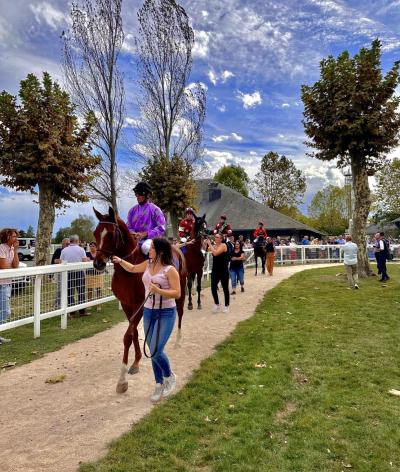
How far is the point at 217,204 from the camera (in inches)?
1737

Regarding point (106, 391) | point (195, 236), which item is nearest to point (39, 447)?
point (106, 391)

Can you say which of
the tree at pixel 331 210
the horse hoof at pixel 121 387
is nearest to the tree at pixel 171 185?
the horse hoof at pixel 121 387

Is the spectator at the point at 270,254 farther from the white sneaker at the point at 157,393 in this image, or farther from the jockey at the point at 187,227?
the white sneaker at the point at 157,393

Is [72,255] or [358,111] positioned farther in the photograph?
[358,111]

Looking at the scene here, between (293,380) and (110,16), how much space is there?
884 inches

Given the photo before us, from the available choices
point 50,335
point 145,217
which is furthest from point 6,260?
point 145,217

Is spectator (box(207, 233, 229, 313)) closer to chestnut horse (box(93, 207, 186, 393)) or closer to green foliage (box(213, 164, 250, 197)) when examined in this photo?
chestnut horse (box(93, 207, 186, 393))

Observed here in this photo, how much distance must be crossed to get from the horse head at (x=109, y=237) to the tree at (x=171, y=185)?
16.0 m

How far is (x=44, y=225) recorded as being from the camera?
599 inches

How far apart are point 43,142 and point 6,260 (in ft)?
23.2

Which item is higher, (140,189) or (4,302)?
(140,189)

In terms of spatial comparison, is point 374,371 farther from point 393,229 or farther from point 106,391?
point 393,229

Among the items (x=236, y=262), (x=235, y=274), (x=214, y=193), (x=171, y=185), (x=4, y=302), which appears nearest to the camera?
(x=4, y=302)

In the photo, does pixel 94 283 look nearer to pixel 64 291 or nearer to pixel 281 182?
pixel 64 291
